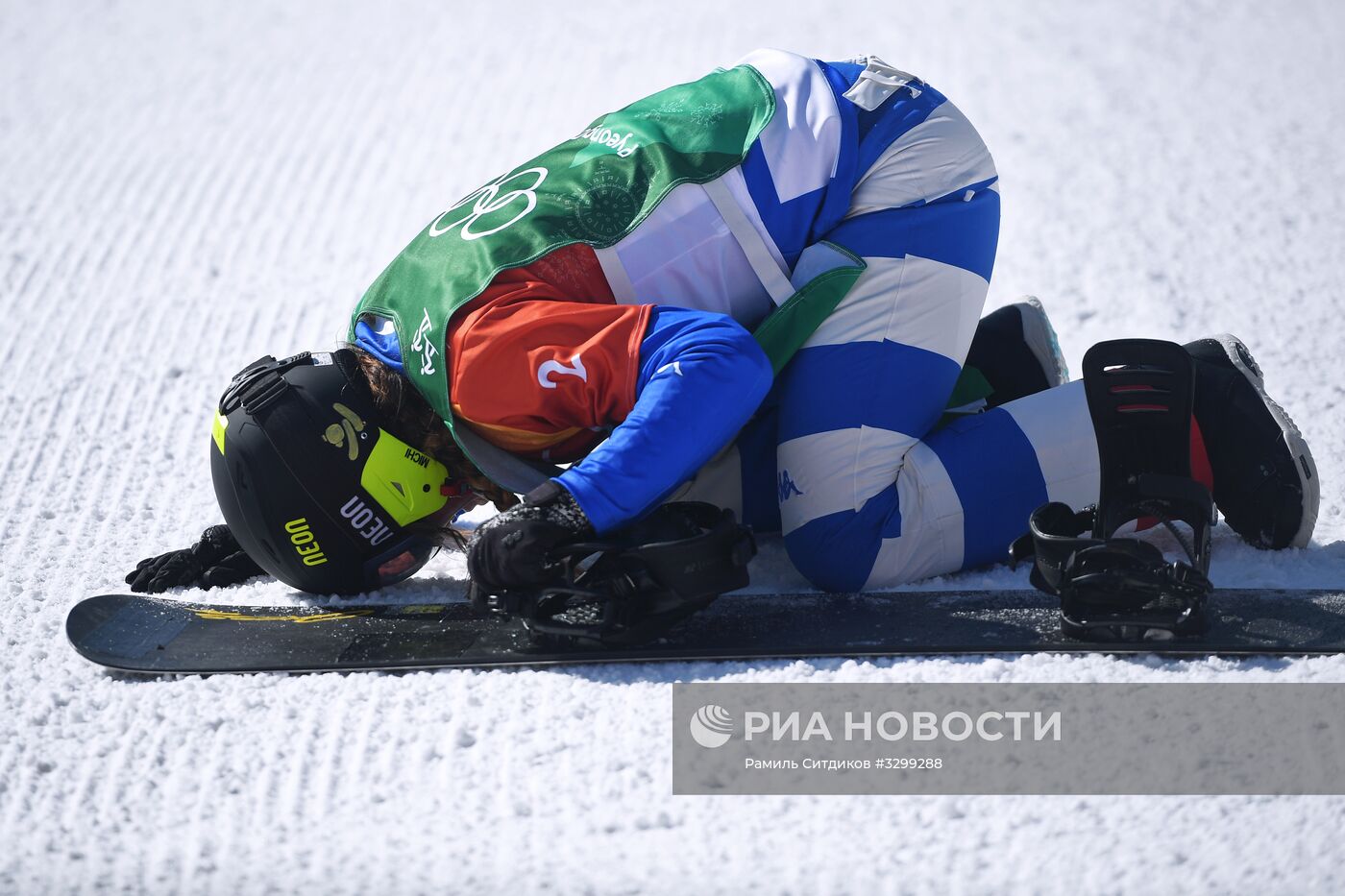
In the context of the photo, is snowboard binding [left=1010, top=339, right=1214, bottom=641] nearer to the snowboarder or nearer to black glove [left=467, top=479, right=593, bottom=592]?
the snowboarder

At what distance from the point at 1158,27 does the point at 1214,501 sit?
138 inches

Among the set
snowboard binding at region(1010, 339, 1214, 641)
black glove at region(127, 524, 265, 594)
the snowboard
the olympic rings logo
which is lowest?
black glove at region(127, 524, 265, 594)

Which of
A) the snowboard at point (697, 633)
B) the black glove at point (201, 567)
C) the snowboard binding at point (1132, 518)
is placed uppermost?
the snowboard binding at point (1132, 518)

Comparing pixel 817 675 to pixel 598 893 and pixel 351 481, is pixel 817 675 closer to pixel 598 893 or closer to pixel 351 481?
pixel 598 893

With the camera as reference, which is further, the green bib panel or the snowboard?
the green bib panel

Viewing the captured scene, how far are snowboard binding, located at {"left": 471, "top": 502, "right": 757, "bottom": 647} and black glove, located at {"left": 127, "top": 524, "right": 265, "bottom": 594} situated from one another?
758 millimetres

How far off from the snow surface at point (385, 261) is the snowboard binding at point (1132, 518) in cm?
11

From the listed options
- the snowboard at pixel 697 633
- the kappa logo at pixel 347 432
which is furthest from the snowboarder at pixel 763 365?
the snowboard at pixel 697 633

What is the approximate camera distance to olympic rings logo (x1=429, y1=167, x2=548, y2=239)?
8.31 feet

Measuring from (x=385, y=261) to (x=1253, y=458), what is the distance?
284 centimetres

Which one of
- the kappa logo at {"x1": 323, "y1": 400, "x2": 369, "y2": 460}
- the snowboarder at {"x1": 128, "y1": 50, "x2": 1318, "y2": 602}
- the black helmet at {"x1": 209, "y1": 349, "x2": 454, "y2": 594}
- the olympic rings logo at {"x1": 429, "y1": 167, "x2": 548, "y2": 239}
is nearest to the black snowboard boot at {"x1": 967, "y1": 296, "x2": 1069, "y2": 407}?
the snowboarder at {"x1": 128, "y1": 50, "x2": 1318, "y2": 602}

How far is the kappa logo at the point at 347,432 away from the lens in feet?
8.42

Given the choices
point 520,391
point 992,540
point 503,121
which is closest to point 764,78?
point 520,391

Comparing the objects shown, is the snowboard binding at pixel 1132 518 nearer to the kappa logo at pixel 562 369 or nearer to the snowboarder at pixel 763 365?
the snowboarder at pixel 763 365
